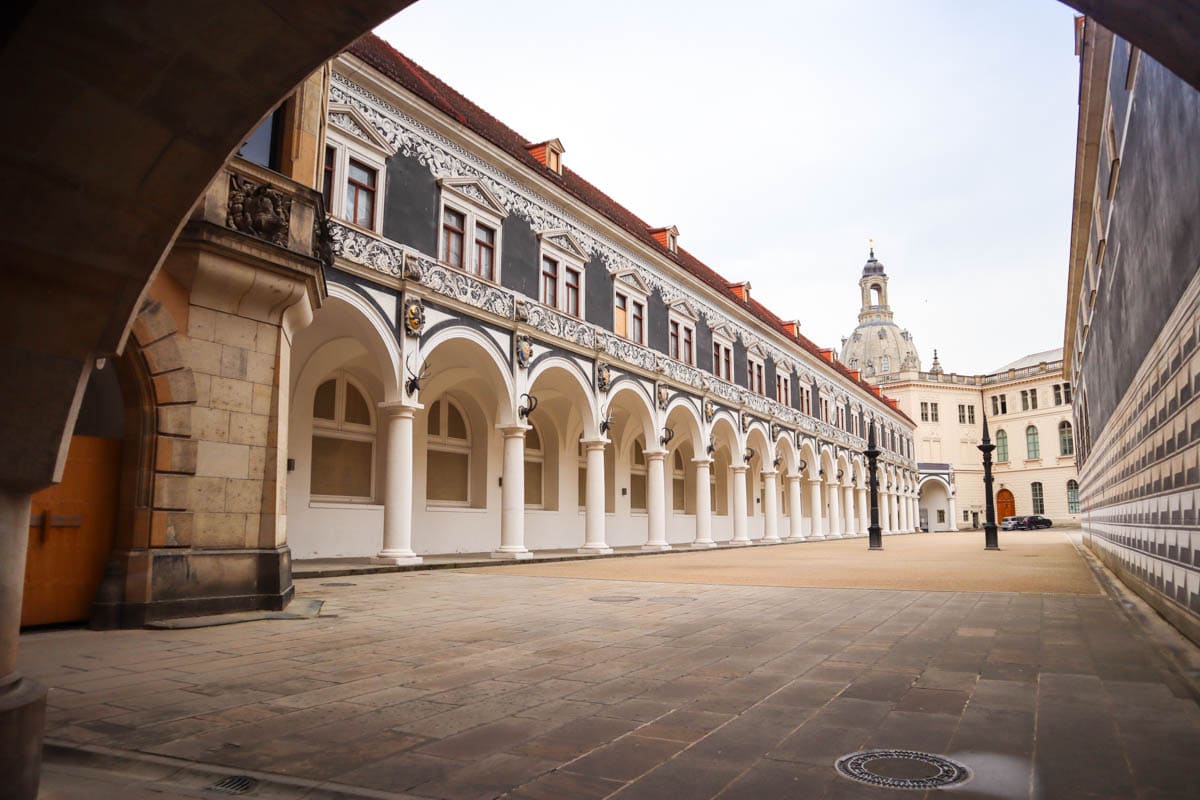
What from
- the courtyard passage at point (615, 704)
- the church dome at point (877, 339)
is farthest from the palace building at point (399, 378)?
the church dome at point (877, 339)

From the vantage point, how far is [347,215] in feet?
50.4

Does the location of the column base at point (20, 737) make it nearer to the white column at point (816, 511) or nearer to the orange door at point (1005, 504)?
the white column at point (816, 511)

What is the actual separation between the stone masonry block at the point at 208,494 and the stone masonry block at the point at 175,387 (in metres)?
0.82

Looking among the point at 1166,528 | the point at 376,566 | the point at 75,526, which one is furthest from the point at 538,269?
the point at 1166,528

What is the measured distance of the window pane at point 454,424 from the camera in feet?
72.2

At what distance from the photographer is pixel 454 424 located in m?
22.3

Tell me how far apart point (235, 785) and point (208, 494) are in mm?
5527

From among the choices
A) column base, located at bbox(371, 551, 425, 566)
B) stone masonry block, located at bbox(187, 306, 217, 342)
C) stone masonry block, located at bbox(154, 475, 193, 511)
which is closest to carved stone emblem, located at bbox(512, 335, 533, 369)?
column base, located at bbox(371, 551, 425, 566)

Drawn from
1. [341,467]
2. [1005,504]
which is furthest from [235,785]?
[1005,504]

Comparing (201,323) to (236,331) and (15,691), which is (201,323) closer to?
(236,331)

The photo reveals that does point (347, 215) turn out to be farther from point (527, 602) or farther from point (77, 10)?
point (77, 10)

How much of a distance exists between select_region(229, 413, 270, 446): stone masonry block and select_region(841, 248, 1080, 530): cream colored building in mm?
67933

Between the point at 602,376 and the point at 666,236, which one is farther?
the point at 666,236

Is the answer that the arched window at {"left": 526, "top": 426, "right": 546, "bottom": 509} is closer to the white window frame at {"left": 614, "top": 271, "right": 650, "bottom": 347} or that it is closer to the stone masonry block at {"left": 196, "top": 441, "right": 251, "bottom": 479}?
the white window frame at {"left": 614, "top": 271, "right": 650, "bottom": 347}
